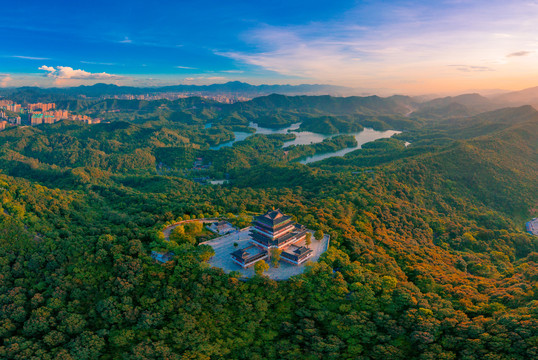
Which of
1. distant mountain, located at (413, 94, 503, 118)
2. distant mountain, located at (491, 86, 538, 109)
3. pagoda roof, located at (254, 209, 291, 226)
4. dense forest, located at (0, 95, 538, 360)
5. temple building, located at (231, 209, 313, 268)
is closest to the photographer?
dense forest, located at (0, 95, 538, 360)

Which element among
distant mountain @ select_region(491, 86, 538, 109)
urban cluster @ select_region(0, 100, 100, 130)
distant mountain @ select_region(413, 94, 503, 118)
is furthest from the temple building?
distant mountain @ select_region(491, 86, 538, 109)

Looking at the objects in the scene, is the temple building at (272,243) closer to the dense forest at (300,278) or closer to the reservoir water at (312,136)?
the dense forest at (300,278)

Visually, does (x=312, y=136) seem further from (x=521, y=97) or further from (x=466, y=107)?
(x=521, y=97)

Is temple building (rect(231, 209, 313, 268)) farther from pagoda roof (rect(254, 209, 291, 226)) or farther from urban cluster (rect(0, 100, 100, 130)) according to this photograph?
urban cluster (rect(0, 100, 100, 130))


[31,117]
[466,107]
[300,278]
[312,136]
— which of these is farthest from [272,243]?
[466,107]

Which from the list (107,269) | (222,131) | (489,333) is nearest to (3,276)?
(107,269)

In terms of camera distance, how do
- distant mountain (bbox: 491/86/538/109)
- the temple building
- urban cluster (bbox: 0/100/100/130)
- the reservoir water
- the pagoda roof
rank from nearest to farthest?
the temple building → the pagoda roof → the reservoir water → urban cluster (bbox: 0/100/100/130) → distant mountain (bbox: 491/86/538/109)

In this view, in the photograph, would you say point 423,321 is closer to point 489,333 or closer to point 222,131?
point 489,333
